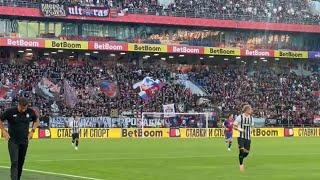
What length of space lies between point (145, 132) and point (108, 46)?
14.3m

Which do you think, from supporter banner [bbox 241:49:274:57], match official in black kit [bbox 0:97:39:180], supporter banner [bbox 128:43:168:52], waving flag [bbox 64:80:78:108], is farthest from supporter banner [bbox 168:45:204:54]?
match official in black kit [bbox 0:97:39:180]

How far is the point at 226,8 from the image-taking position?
81250mm

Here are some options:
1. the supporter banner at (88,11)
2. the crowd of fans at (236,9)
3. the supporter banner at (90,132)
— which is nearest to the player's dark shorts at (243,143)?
the supporter banner at (90,132)

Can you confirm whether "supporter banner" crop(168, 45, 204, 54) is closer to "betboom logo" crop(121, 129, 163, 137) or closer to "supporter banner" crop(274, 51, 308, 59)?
"supporter banner" crop(274, 51, 308, 59)

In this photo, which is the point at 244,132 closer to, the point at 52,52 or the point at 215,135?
the point at 215,135

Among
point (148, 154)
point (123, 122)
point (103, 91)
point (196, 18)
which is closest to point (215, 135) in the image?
point (123, 122)

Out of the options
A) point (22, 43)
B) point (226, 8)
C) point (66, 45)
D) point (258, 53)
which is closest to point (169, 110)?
point (66, 45)

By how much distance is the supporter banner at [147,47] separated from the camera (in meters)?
75.1

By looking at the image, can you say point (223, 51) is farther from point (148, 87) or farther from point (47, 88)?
point (47, 88)

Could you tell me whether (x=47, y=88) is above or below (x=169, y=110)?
above

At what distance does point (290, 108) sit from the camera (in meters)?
77.4

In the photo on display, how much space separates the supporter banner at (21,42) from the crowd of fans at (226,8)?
12.4ft

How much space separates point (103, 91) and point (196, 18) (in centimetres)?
1405

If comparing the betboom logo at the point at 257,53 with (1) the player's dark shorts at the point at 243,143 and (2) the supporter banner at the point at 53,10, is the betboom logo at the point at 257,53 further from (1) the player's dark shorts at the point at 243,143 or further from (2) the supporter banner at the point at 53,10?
(1) the player's dark shorts at the point at 243,143
